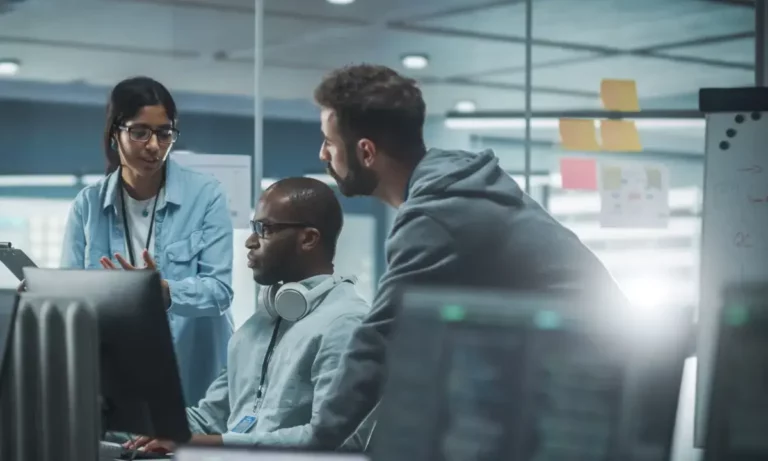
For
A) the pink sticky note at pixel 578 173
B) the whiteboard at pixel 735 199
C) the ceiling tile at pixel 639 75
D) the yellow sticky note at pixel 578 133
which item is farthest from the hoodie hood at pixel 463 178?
the ceiling tile at pixel 639 75

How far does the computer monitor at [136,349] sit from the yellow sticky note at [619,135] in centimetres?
259

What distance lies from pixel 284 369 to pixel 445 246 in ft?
1.52

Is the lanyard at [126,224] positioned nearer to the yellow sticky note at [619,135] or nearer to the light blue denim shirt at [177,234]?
the light blue denim shirt at [177,234]

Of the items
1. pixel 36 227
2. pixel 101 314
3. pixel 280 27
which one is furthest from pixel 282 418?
pixel 36 227

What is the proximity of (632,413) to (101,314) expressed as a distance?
835 mm

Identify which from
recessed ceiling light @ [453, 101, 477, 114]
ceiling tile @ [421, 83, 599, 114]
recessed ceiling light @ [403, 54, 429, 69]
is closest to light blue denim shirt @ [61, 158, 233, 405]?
recessed ceiling light @ [403, 54, 429, 69]

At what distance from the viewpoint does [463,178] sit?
5.46 ft

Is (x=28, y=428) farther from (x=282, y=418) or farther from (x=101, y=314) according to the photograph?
(x=282, y=418)

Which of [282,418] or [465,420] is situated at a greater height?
[465,420]

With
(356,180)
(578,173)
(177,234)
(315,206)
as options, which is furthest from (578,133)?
(356,180)

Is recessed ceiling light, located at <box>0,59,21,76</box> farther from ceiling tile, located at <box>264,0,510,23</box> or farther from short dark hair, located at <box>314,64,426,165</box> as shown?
short dark hair, located at <box>314,64,426,165</box>

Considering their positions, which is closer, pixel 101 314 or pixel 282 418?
pixel 101 314

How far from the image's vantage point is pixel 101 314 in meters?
1.42

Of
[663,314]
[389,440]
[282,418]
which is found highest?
[663,314]
